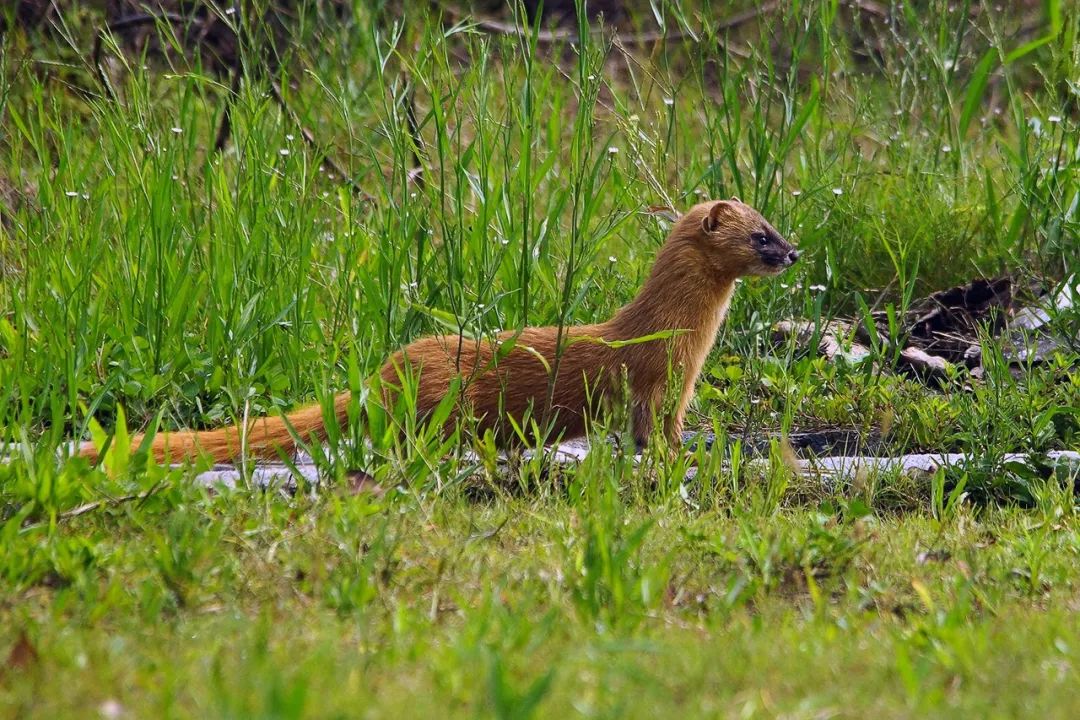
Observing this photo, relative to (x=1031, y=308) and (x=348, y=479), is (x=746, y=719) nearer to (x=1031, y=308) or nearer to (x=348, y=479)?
(x=348, y=479)

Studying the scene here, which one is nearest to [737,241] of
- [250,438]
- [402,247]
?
[402,247]

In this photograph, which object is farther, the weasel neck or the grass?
the weasel neck

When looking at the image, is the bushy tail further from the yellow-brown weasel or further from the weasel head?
the weasel head

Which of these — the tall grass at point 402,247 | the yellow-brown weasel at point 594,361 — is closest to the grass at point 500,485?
the tall grass at point 402,247

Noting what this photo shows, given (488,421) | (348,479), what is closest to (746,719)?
(348,479)

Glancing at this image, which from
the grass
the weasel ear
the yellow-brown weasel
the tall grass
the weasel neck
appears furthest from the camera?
the weasel ear

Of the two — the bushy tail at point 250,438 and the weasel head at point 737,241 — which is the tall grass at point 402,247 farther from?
the weasel head at point 737,241

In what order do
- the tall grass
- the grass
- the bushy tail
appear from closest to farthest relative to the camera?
1. the grass
2. the bushy tail
3. the tall grass

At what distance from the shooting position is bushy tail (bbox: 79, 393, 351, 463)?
12.7 feet

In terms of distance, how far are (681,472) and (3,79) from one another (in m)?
2.57

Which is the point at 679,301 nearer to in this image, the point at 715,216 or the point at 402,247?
the point at 715,216

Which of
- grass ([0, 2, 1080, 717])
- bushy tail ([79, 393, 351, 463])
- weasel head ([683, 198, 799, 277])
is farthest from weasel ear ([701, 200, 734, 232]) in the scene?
bushy tail ([79, 393, 351, 463])

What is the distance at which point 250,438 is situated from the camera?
4.08 metres

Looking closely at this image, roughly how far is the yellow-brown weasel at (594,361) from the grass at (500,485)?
0.16 meters
